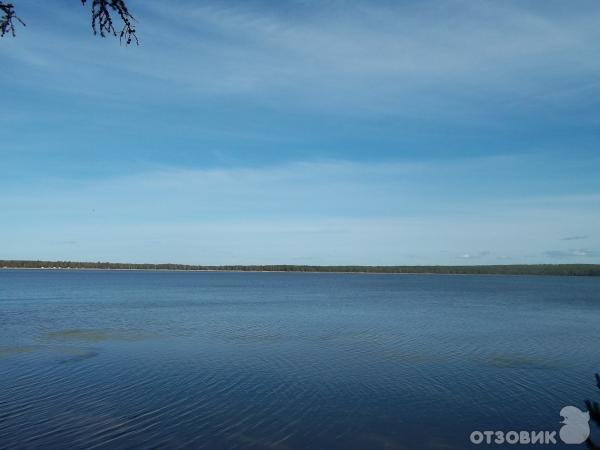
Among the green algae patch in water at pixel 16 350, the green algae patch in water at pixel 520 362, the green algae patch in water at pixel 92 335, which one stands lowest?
the green algae patch in water at pixel 92 335

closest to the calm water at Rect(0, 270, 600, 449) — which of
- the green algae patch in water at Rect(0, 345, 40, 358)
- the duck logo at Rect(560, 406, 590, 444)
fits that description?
the green algae patch in water at Rect(0, 345, 40, 358)

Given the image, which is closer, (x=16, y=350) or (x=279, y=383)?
(x=279, y=383)

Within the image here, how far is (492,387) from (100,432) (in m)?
11.4

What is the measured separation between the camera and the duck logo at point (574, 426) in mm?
11830

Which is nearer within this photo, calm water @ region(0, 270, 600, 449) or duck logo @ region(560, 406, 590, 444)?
calm water @ region(0, 270, 600, 449)

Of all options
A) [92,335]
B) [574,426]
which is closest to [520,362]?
[574,426]

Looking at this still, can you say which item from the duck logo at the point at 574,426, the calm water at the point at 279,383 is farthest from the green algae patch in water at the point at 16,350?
the duck logo at the point at 574,426

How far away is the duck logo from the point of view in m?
11.8

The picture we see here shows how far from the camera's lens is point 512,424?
41.2ft

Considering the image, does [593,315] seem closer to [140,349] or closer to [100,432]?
[140,349]

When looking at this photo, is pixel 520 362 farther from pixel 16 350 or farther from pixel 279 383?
pixel 16 350

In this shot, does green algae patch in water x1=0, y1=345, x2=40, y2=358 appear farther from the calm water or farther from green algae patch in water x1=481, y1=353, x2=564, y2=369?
green algae patch in water x1=481, y1=353, x2=564, y2=369

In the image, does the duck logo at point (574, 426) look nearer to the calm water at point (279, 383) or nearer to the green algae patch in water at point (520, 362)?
the calm water at point (279, 383)

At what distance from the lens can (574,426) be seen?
12547mm
